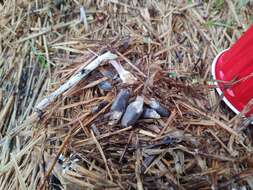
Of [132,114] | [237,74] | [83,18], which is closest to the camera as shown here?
[132,114]

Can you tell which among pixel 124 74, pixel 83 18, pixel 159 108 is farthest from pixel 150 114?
pixel 83 18

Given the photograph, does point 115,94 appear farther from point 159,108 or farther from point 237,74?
point 237,74

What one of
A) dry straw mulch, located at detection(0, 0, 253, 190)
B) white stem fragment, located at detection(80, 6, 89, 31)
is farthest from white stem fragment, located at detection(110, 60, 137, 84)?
white stem fragment, located at detection(80, 6, 89, 31)

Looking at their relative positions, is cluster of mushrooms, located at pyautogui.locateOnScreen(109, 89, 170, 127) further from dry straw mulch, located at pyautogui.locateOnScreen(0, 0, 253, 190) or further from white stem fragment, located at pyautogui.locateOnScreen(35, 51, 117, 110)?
white stem fragment, located at pyautogui.locateOnScreen(35, 51, 117, 110)

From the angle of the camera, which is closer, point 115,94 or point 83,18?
point 115,94

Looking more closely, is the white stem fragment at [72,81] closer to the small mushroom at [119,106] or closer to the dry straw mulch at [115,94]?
the dry straw mulch at [115,94]

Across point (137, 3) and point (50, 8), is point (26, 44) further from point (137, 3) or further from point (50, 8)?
point (137, 3)
